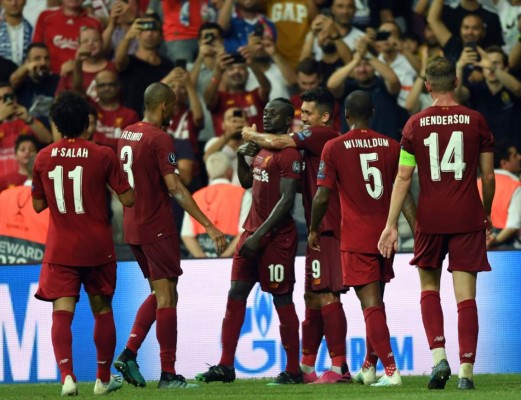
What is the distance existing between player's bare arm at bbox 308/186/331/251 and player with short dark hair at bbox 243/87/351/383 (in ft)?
1.00

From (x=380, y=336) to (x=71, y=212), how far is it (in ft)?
7.85

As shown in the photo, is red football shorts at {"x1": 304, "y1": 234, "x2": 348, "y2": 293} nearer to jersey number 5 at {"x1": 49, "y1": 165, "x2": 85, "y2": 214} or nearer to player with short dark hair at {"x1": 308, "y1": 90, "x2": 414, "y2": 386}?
player with short dark hair at {"x1": 308, "y1": 90, "x2": 414, "y2": 386}

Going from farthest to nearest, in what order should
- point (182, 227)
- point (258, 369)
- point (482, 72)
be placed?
point (482, 72) < point (182, 227) < point (258, 369)

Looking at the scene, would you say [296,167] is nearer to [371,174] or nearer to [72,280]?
[371,174]

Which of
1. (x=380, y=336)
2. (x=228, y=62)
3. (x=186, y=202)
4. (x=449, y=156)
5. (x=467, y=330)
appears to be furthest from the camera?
(x=228, y=62)

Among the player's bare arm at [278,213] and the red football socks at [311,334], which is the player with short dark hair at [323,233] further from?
the player's bare arm at [278,213]

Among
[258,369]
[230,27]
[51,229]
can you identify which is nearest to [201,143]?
[230,27]

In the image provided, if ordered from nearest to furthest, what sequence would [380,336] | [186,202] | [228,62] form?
[380,336] → [186,202] → [228,62]

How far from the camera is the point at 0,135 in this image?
50.8 feet

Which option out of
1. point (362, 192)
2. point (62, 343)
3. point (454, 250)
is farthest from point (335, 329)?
point (62, 343)

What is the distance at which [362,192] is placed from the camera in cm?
976

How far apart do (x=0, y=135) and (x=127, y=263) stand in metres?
3.92

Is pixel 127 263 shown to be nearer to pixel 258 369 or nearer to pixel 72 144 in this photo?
pixel 258 369

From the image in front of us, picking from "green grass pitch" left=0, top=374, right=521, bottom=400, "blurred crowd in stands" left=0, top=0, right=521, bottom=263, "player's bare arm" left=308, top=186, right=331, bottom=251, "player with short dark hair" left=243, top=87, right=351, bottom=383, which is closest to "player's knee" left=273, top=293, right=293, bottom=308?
"player with short dark hair" left=243, top=87, right=351, bottom=383
